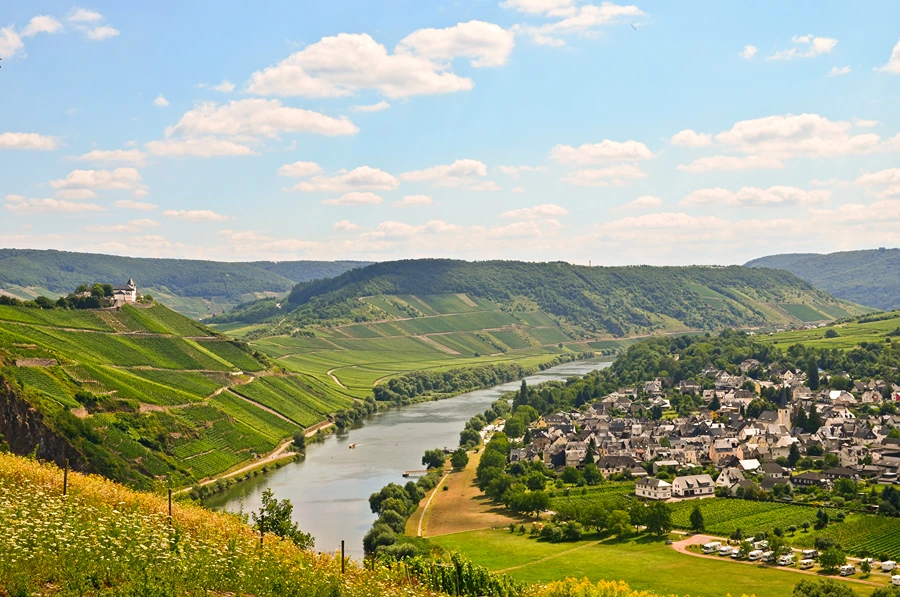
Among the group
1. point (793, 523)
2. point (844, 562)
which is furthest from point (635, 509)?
point (844, 562)

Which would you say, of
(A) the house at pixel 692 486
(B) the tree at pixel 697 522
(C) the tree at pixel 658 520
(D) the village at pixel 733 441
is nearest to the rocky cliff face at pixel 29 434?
(D) the village at pixel 733 441

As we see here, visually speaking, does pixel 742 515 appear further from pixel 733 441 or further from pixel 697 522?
pixel 733 441

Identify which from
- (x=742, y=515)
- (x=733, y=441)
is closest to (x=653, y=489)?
(x=742, y=515)

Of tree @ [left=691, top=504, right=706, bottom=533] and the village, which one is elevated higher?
the village

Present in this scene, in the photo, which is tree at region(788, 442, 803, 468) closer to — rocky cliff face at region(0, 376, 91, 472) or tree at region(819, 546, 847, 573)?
tree at region(819, 546, 847, 573)

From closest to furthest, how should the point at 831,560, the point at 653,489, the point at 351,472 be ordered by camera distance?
1. the point at 831,560
2. the point at 653,489
3. the point at 351,472

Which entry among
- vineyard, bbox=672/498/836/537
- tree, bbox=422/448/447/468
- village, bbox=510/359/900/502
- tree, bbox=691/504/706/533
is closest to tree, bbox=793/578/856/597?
vineyard, bbox=672/498/836/537
